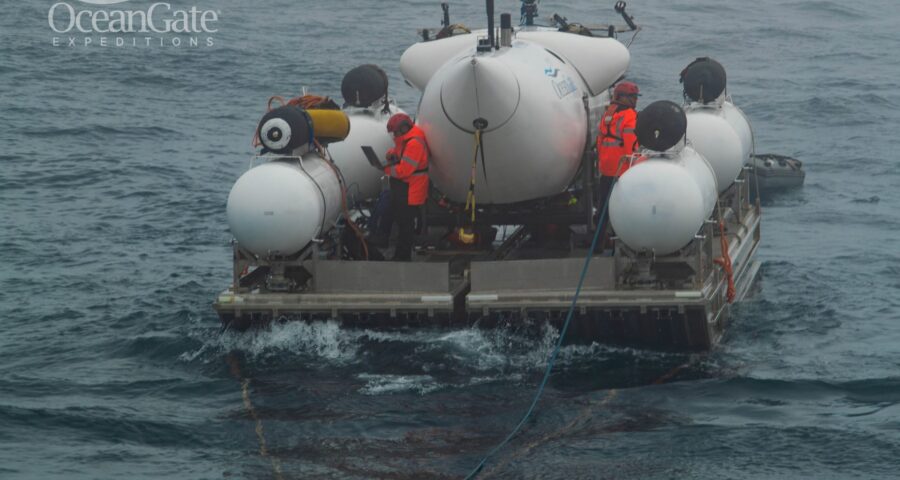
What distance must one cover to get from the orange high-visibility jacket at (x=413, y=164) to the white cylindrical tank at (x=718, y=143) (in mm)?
3735

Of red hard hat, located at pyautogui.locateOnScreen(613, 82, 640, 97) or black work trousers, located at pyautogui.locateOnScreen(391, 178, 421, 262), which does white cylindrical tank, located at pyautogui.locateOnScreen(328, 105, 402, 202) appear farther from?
red hard hat, located at pyautogui.locateOnScreen(613, 82, 640, 97)

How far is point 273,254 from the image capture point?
1566cm

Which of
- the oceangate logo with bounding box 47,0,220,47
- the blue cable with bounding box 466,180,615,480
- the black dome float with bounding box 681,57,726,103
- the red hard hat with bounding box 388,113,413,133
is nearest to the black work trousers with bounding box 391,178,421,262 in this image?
the red hard hat with bounding box 388,113,413,133

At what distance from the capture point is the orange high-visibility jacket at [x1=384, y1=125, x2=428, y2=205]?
53.0 feet

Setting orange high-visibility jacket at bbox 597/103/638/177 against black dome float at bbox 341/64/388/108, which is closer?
orange high-visibility jacket at bbox 597/103/638/177

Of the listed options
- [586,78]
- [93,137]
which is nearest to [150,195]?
[93,137]

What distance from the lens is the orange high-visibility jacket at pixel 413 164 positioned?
16.1m

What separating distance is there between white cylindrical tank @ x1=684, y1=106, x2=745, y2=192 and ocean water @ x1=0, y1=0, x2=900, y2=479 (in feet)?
5.53

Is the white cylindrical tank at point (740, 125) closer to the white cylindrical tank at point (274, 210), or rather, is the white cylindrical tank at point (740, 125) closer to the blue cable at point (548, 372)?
the blue cable at point (548, 372)

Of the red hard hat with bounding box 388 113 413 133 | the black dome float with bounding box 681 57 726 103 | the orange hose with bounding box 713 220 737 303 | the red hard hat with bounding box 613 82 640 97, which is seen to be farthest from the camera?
the black dome float with bounding box 681 57 726 103

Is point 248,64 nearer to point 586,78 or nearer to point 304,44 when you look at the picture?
point 304,44

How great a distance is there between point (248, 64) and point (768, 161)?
14290 millimetres

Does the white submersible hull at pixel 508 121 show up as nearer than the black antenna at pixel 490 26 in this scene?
Yes

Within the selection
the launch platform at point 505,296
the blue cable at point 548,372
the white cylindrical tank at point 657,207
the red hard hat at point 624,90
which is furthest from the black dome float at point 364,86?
the white cylindrical tank at point 657,207
